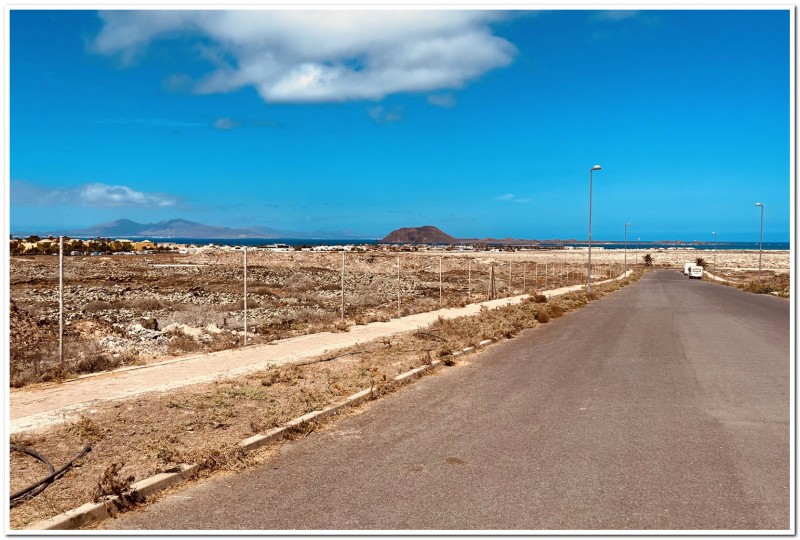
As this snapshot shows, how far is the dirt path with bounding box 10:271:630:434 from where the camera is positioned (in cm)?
792

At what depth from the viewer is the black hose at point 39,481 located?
5.14m

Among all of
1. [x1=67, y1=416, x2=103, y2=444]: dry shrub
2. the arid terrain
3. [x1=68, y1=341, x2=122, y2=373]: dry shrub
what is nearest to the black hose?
[x1=67, y1=416, x2=103, y2=444]: dry shrub

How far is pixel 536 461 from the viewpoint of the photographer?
614 centimetres

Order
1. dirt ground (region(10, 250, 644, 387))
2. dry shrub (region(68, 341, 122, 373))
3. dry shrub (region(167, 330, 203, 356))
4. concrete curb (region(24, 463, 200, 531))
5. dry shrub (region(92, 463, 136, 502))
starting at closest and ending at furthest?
concrete curb (region(24, 463, 200, 531)), dry shrub (region(92, 463, 136, 502)), dry shrub (region(68, 341, 122, 373)), dirt ground (region(10, 250, 644, 387)), dry shrub (region(167, 330, 203, 356))

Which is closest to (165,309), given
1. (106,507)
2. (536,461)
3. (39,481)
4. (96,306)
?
(96,306)

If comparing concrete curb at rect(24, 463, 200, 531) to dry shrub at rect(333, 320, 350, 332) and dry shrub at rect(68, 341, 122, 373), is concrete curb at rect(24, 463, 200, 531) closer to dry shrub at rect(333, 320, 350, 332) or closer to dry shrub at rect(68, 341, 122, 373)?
dry shrub at rect(68, 341, 122, 373)

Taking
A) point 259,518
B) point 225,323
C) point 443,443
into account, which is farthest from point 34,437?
point 225,323

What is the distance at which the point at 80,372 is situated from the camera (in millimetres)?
10398

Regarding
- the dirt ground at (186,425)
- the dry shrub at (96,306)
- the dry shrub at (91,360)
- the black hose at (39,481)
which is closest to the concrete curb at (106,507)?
the dirt ground at (186,425)

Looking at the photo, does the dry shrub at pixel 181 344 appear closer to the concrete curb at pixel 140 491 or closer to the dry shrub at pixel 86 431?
the dry shrub at pixel 86 431

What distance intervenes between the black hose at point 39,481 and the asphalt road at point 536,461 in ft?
3.18

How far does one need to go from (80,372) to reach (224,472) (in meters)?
5.89

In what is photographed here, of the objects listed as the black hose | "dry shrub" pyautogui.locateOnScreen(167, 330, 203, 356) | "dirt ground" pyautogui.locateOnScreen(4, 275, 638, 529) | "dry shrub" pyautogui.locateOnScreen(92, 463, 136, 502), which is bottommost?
"dry shrub" pyautogui.locateOnScreen(167, 330, 203, 356)

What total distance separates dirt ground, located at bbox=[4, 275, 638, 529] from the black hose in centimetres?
6
